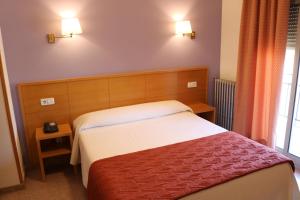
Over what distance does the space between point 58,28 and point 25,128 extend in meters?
1.18

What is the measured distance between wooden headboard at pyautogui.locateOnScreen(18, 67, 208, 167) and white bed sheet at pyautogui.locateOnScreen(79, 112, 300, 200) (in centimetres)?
46

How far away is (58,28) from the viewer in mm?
2771

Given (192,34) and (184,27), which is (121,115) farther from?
(192,34)

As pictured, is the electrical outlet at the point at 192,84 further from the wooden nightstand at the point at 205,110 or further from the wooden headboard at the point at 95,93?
the wooden nightstand at the point at 205,110

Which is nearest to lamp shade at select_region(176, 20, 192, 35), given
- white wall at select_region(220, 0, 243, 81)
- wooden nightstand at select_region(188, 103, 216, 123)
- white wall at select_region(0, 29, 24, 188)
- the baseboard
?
white wall at select_region(220, 0, 243, 81)

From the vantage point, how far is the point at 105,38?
3.00 m

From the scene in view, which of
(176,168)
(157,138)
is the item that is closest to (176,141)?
(157,138)

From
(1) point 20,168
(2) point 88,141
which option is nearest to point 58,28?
(2) point 88,141

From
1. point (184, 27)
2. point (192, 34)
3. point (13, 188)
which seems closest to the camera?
point (13, 188)

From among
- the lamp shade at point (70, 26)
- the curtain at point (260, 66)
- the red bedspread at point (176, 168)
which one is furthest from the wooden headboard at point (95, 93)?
the red bedspread at point (176, 168)

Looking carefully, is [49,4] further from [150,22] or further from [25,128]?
[25,128]

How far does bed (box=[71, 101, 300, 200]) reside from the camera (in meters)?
1.78

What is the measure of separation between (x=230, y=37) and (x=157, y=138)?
193 centimetres

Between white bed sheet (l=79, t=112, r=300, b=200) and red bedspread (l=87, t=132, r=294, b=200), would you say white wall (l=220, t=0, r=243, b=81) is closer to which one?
white bed sheet (l=79, t=112, r=300, b=200)
